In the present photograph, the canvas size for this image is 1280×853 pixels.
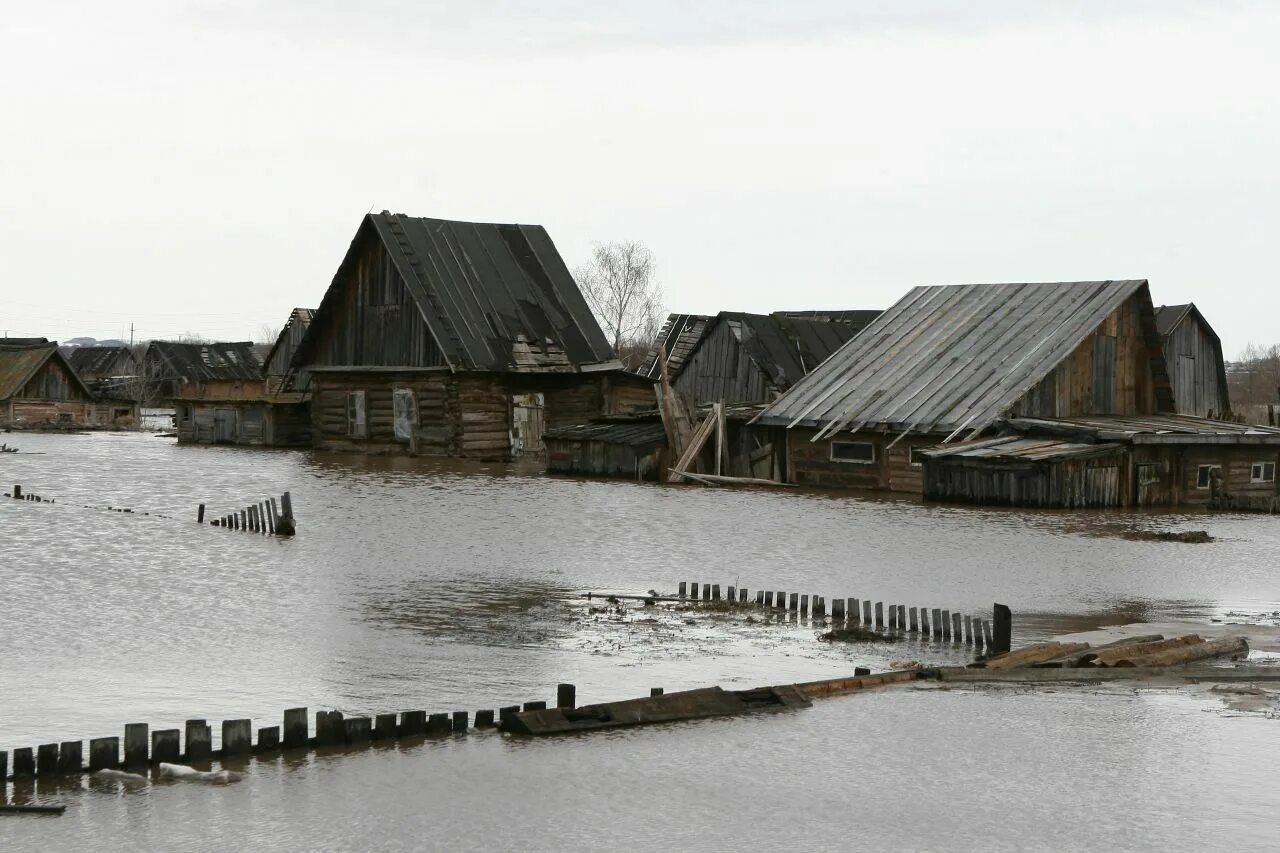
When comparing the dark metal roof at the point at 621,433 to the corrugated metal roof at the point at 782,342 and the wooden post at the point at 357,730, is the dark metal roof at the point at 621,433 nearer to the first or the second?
the corrugated metal roof at the point at 782,342

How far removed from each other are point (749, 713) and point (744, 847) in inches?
132

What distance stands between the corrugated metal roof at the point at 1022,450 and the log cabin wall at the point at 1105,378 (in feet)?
6.51

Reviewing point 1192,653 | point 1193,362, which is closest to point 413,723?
point 1192,653

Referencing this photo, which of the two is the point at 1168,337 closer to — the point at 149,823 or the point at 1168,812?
the point at 1168,812

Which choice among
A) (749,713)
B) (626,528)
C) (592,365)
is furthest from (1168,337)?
(749,713)

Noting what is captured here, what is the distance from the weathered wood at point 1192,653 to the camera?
14984mm

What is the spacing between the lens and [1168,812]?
10.8m

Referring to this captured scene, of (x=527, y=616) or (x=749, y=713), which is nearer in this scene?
(x=749, y=713)

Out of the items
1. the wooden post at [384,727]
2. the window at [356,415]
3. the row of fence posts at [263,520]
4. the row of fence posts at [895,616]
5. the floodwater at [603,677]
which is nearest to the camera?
the floodwater at [603,677]

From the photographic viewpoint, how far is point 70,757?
1079 centimetres

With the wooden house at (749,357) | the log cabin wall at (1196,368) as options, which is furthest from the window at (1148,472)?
the wooden house at (749,357)

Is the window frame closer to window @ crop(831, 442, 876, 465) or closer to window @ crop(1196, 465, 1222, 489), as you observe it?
window @ crop(1196, 465, 1222, 489)

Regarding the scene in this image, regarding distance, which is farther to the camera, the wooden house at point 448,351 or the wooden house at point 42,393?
the wooden house at point 42,393

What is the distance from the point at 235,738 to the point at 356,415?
4311 centimetres
